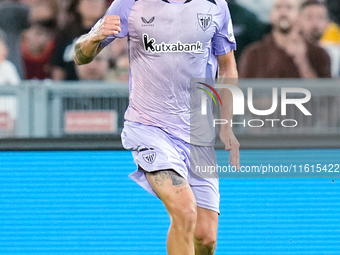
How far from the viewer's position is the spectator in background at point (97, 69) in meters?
6.88

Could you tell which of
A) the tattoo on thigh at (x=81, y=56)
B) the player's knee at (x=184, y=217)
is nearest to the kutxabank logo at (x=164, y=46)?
the tattoo on thigh at (x=81, y=56)

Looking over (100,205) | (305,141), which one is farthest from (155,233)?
(305,141)

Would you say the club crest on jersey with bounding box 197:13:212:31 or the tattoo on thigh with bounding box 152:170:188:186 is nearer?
the tattoo on thigh with bounding box 152:170:188:186

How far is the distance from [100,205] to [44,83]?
2213mm

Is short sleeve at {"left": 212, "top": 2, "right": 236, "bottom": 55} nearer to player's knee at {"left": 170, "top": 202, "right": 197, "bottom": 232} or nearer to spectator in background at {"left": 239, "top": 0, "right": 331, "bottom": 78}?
player's knee at {"left": 170, "top": 202, "right": 197, "bottom": 232}

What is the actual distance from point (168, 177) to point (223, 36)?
42.5 inches

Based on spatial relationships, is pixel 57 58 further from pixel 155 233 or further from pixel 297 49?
pixel 155 233

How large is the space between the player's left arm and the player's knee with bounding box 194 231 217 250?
1.62 feet

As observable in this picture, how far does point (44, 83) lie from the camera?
605 cm

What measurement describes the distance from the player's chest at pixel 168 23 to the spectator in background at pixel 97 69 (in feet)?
11.1

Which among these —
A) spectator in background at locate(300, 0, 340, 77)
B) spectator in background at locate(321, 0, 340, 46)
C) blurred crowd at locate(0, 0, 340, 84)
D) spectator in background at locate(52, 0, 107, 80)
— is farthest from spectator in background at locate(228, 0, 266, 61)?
spectator in background at locate(52, 0, 107, 80)

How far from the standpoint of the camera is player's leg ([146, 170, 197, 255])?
10.5 ft

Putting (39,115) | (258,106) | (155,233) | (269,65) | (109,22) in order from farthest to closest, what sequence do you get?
(269,65) < (258,106) < (39,115) < (155,233) < (109,22)

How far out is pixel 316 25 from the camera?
23.6 feet
